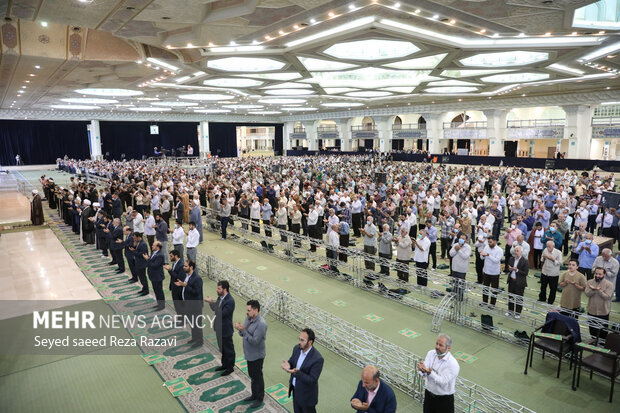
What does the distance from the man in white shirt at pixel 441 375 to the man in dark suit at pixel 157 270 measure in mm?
5762

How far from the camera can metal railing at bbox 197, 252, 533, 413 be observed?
4.95 meters

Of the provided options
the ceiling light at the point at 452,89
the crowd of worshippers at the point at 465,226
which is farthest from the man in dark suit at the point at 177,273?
the ceiling light at the point at 452,89

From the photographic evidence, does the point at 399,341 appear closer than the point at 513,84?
Yes

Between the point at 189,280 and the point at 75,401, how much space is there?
2309 millimetres

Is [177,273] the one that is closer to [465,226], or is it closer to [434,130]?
[465,226]

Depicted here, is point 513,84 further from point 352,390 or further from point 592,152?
point 352,390

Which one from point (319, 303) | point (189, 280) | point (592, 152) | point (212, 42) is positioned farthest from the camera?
point (592, 152)

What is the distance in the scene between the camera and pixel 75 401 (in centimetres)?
557

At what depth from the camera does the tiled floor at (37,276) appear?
9.20 m

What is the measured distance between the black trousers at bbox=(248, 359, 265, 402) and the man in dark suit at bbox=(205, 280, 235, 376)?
0.79 m

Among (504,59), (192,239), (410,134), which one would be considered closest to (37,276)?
(192,239)

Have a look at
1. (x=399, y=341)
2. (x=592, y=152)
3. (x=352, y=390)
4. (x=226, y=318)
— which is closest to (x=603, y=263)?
(x=399, y=341)

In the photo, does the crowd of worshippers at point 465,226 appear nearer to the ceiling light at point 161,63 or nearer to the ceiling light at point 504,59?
the ceiling light at point 161,63

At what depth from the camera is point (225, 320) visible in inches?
231
